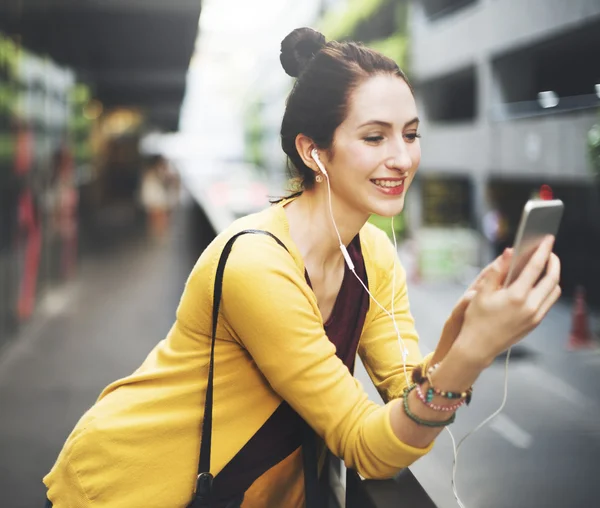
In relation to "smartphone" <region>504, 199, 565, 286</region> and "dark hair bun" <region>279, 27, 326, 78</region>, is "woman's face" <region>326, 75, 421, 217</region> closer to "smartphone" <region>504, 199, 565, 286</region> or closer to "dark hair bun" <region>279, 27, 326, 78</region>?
"dark hair bun" <region>279, 27, 326, 78</region>

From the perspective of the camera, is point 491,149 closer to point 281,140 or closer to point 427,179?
point 427,179

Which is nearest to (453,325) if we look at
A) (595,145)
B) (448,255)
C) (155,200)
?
(595,145)

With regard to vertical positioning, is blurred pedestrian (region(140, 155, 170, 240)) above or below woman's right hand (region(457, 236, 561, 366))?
below

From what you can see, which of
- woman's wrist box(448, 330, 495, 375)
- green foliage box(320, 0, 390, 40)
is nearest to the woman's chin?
woman's wrist box(448, 330, 495, 375)

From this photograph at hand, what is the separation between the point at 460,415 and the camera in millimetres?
1902

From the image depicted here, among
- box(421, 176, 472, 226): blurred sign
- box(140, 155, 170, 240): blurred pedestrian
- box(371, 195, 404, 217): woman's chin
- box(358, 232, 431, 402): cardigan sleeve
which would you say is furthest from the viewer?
box(421, 176, 472, 226): blurred sign

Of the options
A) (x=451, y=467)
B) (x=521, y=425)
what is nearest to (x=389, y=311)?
(x=451, y=467)

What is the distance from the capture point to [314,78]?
4.47 feet

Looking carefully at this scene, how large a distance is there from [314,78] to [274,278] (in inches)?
15.2

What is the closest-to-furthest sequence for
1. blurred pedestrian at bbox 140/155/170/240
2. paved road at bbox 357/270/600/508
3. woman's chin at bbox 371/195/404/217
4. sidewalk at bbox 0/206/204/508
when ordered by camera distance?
woman's chin at bbox 371/195/404/217
paved road at bbox 357/270/600/508
sidewalk at bbox 0/206/204/508
blurred pedestrian at bbox 140/155/170/240

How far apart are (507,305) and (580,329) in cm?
265

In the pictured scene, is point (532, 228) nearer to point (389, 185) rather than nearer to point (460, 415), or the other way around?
point (389, 185)

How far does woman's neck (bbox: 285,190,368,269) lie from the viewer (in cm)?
143

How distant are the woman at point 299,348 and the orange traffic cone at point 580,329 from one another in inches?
72.3
